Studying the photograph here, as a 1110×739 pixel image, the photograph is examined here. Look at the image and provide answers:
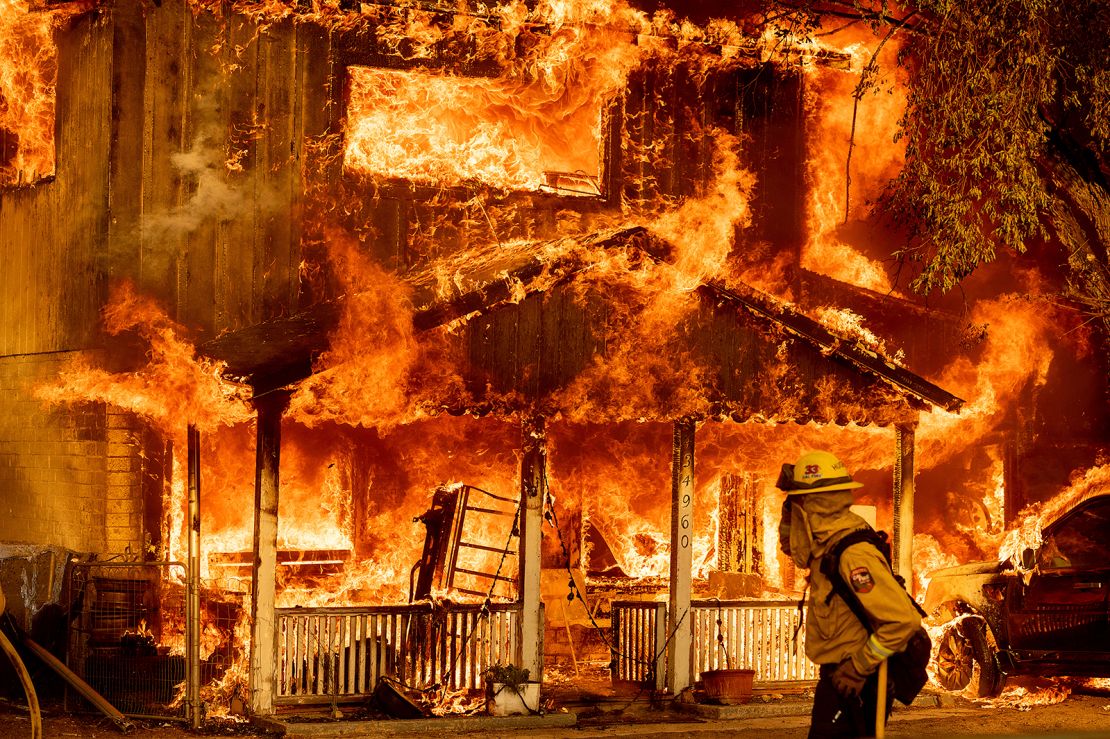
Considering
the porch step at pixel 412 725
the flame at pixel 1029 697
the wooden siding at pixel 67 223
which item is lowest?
the flame at pixel 1029 697

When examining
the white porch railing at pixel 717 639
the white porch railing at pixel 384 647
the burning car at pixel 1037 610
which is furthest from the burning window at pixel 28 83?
the burning car at pixel 1037 610

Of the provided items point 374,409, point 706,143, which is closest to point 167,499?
point 374,409

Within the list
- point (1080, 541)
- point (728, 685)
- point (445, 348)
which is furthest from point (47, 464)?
point (1080, 541)

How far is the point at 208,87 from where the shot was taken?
14.2 m

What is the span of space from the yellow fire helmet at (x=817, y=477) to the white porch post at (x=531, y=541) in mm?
5543

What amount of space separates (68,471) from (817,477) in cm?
1034

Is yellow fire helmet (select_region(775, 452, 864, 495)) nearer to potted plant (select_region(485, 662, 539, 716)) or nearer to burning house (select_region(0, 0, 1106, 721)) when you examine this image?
burning house (select_region(0, 0, 1106, 721))

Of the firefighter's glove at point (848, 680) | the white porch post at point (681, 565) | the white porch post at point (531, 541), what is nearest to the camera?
the firefighter's glove at point (848, 680)

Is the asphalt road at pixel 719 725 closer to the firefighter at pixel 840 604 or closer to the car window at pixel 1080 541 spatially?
the car window at pixel 1080 541

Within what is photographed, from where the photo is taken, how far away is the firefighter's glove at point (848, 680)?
6375 millimetres

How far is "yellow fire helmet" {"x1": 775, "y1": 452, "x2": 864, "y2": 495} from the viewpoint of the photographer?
6672 millimetres

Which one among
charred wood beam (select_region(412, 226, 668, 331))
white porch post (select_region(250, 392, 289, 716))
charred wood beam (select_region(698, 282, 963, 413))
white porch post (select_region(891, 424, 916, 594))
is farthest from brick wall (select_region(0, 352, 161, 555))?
white porch post (select_region(891, 424, 916, 594))

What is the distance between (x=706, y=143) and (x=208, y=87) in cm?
627

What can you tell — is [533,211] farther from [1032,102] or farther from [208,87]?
[1032,102]
